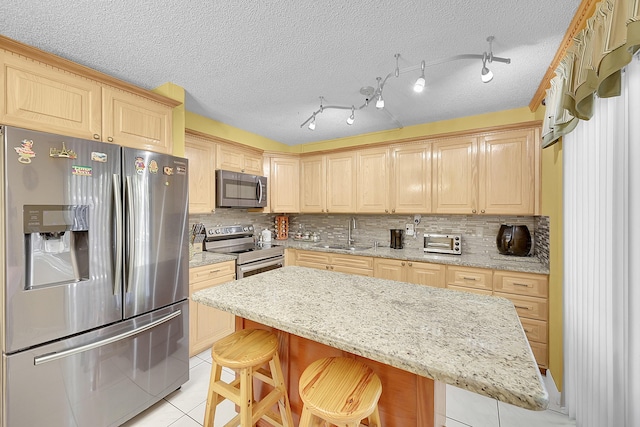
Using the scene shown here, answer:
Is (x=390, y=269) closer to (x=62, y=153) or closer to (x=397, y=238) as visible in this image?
(x=397, y=238)

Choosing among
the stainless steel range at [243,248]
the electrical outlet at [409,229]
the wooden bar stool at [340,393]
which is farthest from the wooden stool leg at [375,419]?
the electrical outlet at [409,229]

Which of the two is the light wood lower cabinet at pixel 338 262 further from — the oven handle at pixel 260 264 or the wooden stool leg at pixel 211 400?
the wooden stool leg at pixel 211 400

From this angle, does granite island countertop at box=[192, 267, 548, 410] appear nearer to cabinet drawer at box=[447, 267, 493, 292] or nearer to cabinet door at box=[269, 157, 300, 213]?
cabinet drawer at box=[447, 267, 493, 292]

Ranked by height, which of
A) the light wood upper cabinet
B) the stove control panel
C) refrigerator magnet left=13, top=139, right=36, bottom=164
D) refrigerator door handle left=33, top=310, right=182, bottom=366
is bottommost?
refrigerator door handle left=33, top=310, right=182, bottom=366

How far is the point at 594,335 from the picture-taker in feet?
4.88

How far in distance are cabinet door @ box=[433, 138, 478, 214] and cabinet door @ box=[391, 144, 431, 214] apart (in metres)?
0.10

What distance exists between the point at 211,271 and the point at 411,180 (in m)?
2.50

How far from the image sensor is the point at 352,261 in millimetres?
3254

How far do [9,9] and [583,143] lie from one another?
3.37 meters

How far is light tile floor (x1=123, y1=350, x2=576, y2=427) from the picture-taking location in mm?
1778

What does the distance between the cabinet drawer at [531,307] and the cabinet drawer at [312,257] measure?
6.59 feet

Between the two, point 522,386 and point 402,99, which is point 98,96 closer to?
point 402,99

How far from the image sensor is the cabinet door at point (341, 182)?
362 cm

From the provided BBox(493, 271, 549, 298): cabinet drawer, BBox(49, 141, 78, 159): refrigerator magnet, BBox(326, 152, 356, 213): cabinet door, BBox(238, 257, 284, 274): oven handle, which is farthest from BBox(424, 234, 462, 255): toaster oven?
BBox(49, 141, 78, 159): refrigerator magnet
